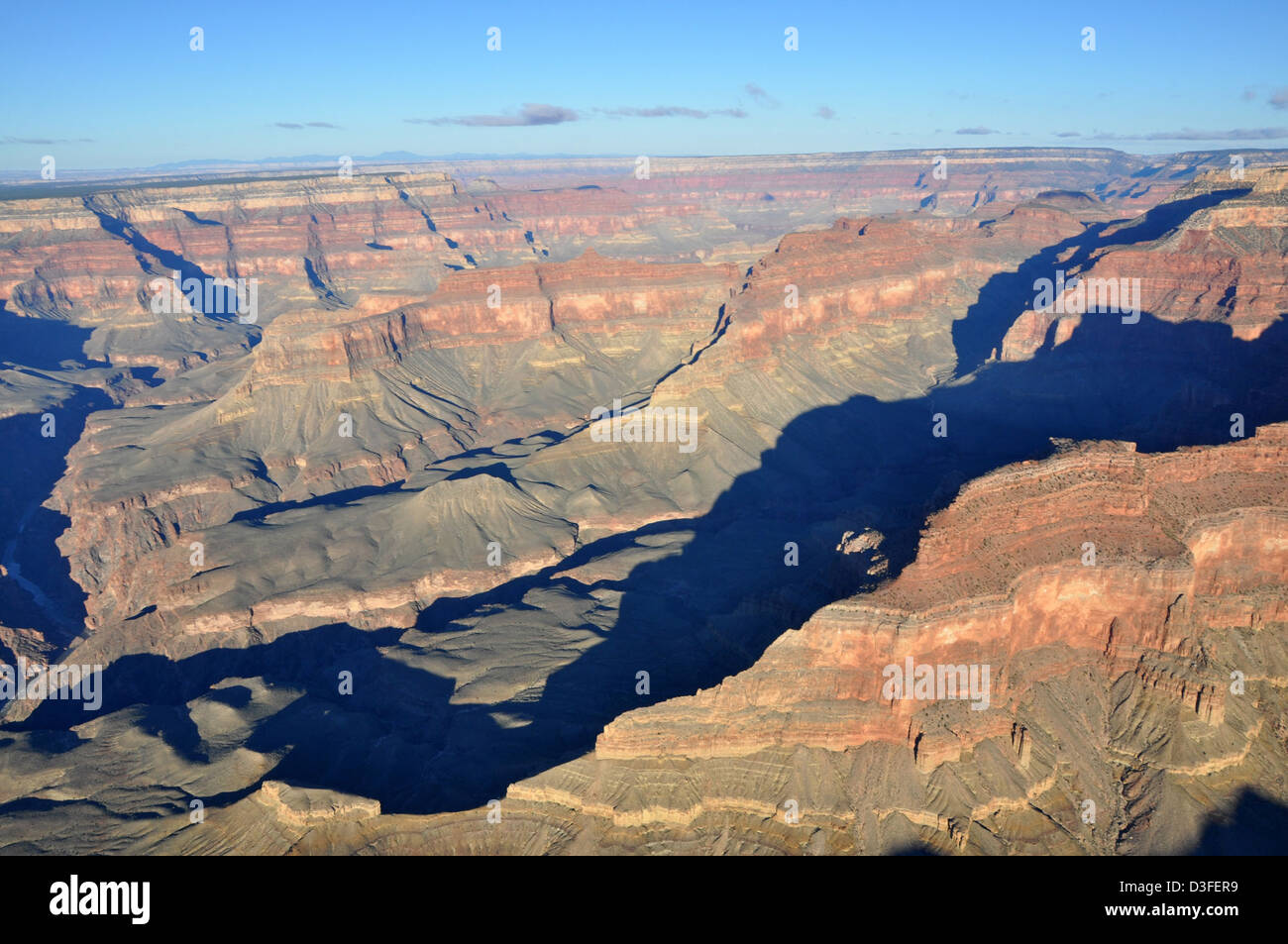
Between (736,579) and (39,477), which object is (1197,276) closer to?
(736,579)

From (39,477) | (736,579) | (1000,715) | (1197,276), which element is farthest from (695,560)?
(39,477)

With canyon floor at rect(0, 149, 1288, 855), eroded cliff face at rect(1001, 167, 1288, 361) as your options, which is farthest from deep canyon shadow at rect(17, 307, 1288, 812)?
eroded cliff face at rect(1001, 167, 1288, 361)

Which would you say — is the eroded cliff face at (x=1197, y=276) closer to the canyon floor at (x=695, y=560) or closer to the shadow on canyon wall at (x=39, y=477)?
the canyon floor at (x=695, y=560)

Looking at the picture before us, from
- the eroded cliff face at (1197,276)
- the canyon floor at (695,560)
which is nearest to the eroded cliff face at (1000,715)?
the canyon floor at (695,560)

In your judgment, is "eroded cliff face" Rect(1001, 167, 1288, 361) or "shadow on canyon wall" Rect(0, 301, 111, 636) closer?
"shadow on canyon wall" Rect(0, 301, 111, 636)

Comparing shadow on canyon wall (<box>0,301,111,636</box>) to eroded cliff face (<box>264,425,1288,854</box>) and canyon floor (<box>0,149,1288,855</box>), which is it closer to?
canyon floor (<box>0,149,1288,855</box>)

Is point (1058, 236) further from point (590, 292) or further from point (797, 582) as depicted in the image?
point (797, 582)

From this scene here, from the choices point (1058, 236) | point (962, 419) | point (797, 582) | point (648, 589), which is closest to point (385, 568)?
point (648, 589)

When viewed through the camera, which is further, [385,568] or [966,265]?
[966,265]
